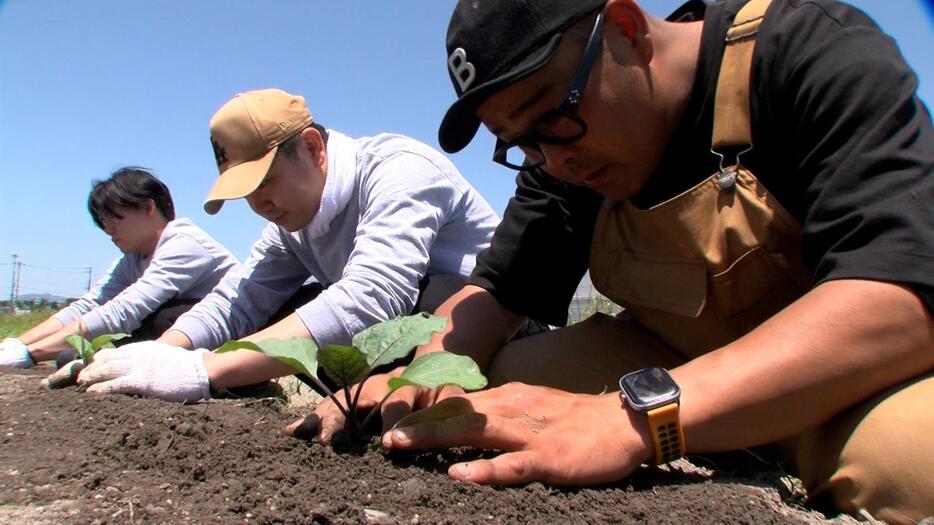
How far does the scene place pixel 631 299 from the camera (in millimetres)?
1939

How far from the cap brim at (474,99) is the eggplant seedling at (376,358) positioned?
17.4 inches

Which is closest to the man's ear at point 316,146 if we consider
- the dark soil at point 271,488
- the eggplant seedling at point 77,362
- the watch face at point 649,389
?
the eggplant seedling at point 77,362

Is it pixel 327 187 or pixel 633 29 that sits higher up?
pixel 633 29

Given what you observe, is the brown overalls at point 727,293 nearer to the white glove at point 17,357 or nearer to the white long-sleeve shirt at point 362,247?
the white long-sleeve shirt at point 362,247

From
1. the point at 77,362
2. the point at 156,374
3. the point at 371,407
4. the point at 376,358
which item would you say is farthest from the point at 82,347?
the point at 376,358

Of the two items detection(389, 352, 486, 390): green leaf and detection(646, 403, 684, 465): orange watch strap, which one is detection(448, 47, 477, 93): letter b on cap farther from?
detection(646, 403, 684, 465): orange watch strap

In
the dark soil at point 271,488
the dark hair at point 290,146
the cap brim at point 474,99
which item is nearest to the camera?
the dark soil at point 271,488

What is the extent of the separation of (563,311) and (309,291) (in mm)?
1338

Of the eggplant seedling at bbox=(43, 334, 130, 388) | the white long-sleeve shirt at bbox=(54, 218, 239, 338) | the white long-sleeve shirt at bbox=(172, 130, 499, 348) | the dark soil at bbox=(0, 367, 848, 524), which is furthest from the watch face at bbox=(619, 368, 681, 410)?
the white long-sleeve shirt at bbox=(54, 218, 239, 338)

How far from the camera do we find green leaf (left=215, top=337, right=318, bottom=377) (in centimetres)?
131

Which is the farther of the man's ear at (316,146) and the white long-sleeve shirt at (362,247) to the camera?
the man's ear at (316,146)

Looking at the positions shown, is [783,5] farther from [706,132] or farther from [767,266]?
[767,266]

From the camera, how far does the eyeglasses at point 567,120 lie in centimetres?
147

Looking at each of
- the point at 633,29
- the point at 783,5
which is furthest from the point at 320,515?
the point at 783,5
